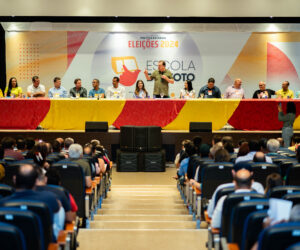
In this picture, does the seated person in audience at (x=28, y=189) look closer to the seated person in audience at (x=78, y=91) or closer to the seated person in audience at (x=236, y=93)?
the seated person in audience at (x=78, y=91)

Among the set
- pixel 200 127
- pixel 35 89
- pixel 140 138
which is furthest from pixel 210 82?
pixel 35 89

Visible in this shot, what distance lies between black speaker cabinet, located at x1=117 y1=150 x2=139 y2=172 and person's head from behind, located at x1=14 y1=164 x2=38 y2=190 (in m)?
6.40

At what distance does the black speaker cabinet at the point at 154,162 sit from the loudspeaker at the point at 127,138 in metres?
0.31

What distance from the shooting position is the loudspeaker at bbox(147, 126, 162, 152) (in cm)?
960

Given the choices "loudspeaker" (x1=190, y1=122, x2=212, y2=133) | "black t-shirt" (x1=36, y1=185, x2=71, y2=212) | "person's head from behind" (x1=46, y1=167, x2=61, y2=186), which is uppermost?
"loudspeaker" (x1=190, y1=122, x2=212, y2=133)

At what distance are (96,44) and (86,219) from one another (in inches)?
368

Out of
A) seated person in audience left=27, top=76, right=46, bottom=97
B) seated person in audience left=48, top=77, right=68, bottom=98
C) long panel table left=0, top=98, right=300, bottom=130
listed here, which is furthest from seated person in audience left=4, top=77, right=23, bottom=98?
long panel table left=0, top=98, right=300, bottom=130

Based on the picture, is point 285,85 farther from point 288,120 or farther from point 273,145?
point 273,145

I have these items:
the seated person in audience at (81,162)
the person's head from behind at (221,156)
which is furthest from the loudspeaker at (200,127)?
the person's head from behind at (221,156)

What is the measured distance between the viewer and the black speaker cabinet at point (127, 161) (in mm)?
9570

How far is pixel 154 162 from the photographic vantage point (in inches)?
378

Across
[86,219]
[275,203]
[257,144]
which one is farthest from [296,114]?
[275,203]

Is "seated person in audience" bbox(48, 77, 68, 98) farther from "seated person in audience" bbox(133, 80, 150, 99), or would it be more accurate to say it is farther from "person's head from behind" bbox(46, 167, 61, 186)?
"person's head from behind" bbox(46, 167, 61, 186)

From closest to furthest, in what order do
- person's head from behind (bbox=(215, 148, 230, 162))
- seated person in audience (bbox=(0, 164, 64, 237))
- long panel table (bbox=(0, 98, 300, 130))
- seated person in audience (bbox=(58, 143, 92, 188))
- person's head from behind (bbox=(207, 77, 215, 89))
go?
seated person in audience (bbox=(0, 164, 64, 237)) < person's head from behind (bbox=(215, 148, 230, 162)) < seated person in audience (bbox=(58, 143, 92, 188)) < long panel table (bbox=(0, 98, 300, 130)) < person's head from behind (bbox=(207, 77, 215, 89))
